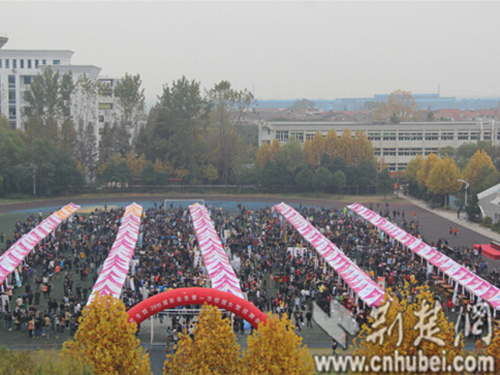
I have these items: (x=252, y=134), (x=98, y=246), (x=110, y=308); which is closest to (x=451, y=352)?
(x=110, y=308)

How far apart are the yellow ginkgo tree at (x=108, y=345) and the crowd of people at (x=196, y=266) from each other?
6.87m

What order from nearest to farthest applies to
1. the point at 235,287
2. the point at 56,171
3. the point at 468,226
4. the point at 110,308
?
the point at 110,308, the point at 235,287, the point at 468,226, the point at 56,171

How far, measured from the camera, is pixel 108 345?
415 inches

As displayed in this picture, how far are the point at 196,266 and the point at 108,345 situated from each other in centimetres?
1488

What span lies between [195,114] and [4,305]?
135ft

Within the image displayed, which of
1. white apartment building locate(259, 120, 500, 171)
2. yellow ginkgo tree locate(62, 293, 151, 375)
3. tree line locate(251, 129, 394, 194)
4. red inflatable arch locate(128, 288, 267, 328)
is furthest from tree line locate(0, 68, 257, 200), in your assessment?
yellow ginkgo tree locate(62, 293, 151, 375)

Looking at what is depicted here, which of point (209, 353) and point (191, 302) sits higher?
point (209, 353)

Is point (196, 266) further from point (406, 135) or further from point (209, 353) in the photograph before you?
point (406, 135)

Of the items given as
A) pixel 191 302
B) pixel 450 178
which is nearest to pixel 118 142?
pixel 450 178

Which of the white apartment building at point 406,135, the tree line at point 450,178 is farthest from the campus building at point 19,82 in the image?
the tree line at point 450,178

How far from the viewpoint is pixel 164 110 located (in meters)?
59.0

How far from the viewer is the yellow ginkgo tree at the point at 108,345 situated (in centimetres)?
1039

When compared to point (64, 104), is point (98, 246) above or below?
below

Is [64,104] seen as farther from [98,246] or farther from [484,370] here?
[484,370]
